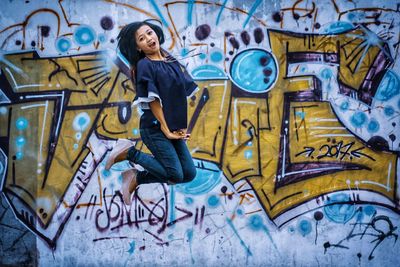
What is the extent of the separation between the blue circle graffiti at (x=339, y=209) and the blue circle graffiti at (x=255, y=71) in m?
1.57

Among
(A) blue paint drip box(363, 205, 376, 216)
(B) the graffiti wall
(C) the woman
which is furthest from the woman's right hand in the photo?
(A) blue paint drip box(363, 205, 376, 216)

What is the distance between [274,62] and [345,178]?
165 cm

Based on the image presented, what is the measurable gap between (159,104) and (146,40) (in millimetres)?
544

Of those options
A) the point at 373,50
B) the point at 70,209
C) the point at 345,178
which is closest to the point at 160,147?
the point at 70,209

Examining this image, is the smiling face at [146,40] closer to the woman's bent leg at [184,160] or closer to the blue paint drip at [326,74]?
the woman's bent leg at [184,160]

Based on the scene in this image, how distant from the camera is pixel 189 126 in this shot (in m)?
6.56

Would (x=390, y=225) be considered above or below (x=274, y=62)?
below

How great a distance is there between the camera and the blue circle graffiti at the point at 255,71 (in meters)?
6.56

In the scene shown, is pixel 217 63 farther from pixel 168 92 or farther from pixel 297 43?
pixel 168 92

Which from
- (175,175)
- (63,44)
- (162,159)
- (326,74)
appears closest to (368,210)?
(326,74)

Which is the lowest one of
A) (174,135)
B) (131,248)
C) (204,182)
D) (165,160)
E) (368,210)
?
(131,248)

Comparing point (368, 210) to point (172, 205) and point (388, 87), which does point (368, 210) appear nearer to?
point (388, 87)

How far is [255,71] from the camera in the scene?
6566 millimetres

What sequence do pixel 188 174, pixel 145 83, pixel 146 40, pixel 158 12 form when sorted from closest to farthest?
pixel 145 83
pixel 146 40
pixel 188 174
pixel 158 12
